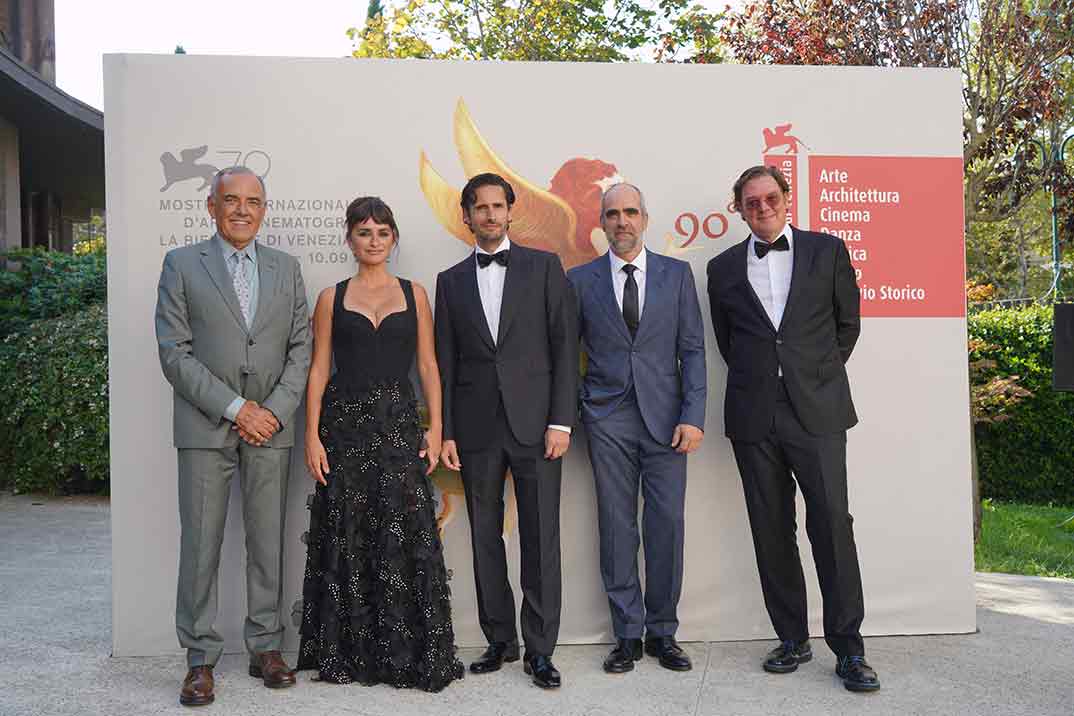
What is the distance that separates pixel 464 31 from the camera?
15.8 metres

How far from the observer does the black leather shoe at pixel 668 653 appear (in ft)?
12.9

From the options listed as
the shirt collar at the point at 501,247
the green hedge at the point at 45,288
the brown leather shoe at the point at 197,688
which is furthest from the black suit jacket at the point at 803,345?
the green hedge at the point at 45,288

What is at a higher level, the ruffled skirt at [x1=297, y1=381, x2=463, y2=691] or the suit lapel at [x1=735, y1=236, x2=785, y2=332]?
the suit lapel at [x1=735, y1=236, x2=785, y2=332]

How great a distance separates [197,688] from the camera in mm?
3596

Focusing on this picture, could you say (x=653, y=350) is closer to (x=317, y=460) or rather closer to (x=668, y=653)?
(x=668, y=653)

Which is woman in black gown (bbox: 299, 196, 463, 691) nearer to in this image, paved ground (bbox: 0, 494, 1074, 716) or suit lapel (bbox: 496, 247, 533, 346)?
paved ground (bbox: 0, 494, 1074, 716)

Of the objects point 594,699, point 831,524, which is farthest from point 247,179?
point 831,524

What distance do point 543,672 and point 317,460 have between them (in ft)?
3.90

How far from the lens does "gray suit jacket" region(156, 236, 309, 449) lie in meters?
3.66

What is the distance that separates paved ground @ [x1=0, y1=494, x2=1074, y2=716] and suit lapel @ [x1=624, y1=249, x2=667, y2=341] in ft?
4.54

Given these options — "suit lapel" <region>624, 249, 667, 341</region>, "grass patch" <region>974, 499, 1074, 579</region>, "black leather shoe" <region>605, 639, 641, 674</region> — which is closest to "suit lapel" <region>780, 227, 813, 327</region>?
"suit lapel" <region>624, 249, 667, 341</region>

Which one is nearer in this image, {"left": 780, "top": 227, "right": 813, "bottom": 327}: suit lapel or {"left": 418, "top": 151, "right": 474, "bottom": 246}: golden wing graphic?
{"left": 780, "top": 227, "right": 813, "bottom": 327}: suit lapel

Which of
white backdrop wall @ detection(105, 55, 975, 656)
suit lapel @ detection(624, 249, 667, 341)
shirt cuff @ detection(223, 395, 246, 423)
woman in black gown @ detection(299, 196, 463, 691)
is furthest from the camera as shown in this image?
white backdrop wall @ detection(105, 55, 975, 656)

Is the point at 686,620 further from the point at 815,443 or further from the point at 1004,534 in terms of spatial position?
the point at 1004,534
